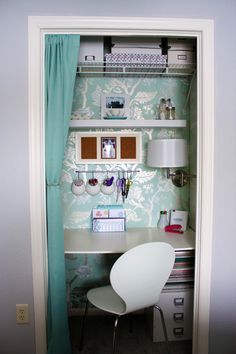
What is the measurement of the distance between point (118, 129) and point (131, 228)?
2.80 ft

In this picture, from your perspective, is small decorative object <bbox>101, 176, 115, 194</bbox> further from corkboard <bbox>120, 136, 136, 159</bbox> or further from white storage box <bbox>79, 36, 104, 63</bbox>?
white storage box <bbox>79, 36, 104, 63</bbox>

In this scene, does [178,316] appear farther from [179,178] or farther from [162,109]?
[162,109]

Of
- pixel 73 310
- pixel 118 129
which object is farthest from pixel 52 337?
pixel 118 129

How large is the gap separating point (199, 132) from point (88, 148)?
945 mm

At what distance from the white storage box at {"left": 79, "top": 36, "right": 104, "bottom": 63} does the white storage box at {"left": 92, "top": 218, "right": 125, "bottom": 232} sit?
123 cm

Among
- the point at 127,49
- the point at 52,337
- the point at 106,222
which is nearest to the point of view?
the point at 52,337

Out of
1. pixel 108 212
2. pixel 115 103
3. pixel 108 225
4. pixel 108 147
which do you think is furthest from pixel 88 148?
pixel 108 225

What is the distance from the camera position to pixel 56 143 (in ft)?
5.21

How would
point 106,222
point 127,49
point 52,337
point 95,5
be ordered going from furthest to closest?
point 106,222 < point 127,49 < point 52,337 < point 95,5

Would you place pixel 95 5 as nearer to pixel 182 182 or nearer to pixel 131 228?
pixel 182 182

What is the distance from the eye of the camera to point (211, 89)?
155 cm

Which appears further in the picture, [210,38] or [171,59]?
[171,59]

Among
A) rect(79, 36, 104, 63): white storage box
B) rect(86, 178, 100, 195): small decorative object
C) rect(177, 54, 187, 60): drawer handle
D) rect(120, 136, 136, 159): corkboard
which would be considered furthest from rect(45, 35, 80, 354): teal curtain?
rect(177, 54, 187, 60): drawer handle

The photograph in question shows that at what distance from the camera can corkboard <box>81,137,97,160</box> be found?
85.0 inches
